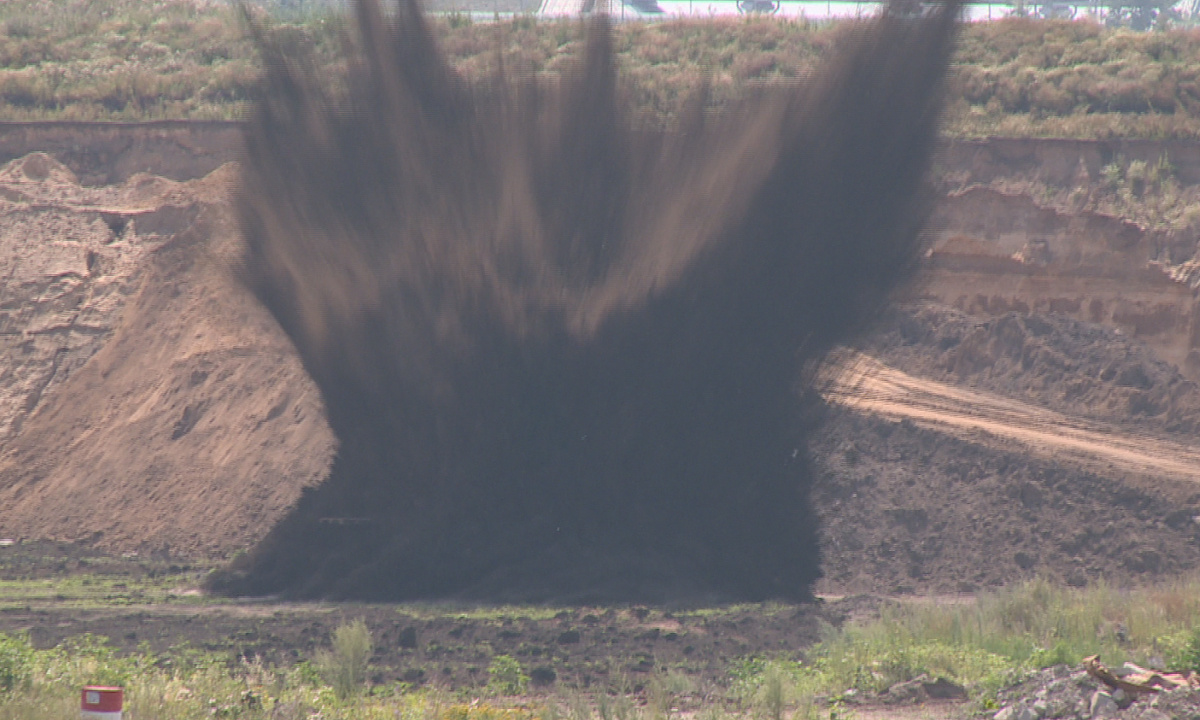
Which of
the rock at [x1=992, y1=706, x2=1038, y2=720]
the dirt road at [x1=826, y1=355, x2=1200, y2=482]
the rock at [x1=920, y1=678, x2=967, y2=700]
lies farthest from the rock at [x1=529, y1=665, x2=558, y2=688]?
the dirt road at [x1=826, y1=355, x2=1200, y2=482]

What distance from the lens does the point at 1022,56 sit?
29.9 metres

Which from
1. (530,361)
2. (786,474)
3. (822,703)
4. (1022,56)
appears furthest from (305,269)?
(1022,56)

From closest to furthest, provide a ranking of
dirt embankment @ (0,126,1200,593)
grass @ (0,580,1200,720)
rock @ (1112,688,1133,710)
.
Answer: rock @ (1112,688,1133,710) → grass @ (0,580,1200,720) → dirt embankment @ (0,126,1200,593)

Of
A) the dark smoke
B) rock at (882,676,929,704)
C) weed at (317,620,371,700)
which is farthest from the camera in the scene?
the dark smoke

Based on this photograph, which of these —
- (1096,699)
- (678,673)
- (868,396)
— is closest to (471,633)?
(678,673)

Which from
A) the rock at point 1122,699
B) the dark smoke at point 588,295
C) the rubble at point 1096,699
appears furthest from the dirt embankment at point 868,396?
the rock at point 1122,699

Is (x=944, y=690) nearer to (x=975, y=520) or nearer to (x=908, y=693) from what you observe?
(x=908, y=693)

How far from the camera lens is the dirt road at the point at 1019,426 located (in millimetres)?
19797

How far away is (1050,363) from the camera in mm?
23047

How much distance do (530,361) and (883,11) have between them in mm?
5842

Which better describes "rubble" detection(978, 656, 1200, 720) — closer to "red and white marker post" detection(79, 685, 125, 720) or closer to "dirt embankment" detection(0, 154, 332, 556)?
"red and white marker post" detection(79, 685, 125, 720)

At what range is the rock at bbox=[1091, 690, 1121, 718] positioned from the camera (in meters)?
8.23

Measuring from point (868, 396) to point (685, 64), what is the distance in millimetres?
10765

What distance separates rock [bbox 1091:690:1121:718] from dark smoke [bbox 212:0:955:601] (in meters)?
7.10
